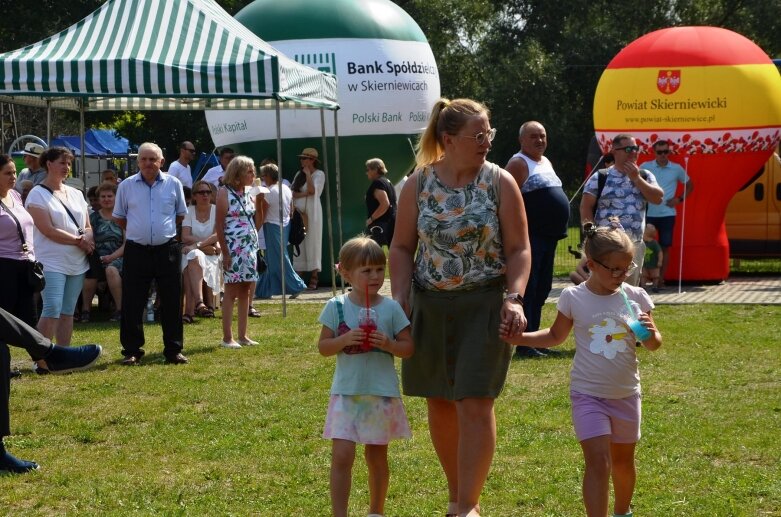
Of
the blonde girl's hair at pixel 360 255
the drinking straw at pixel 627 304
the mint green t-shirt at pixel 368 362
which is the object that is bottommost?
the mint green t-shirt at pixel 368 362

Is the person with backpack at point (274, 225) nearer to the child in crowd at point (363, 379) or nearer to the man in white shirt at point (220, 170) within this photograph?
the man in white shirt at point (220, 170)

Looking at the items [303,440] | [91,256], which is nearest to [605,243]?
[303,440]

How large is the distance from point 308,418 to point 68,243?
121 inches

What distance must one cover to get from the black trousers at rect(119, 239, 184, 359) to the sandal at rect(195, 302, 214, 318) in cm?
Result: 367

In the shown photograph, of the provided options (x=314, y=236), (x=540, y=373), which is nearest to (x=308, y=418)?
(x=540, y=373)

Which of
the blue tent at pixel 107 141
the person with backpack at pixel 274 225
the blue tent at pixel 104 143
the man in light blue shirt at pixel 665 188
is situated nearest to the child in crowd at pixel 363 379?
the person with backpack at pixel 274 225

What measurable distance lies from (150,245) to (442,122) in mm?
5327

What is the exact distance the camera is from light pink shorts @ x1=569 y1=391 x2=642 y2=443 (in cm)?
489

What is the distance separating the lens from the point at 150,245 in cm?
1001

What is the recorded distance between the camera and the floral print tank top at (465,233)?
5.13 meters

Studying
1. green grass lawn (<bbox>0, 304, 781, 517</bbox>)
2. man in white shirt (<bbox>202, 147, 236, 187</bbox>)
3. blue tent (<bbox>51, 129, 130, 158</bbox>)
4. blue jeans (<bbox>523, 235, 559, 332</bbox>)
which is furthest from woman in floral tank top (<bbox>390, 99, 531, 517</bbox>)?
blue tent (<bbox>51, 129, 130, 158</bbox>)

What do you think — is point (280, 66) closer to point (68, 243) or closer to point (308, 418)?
point (68, 243)

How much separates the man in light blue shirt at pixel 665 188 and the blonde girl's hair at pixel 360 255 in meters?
10.6

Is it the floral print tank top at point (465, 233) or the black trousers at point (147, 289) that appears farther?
the black trousers at point (147, 289)
